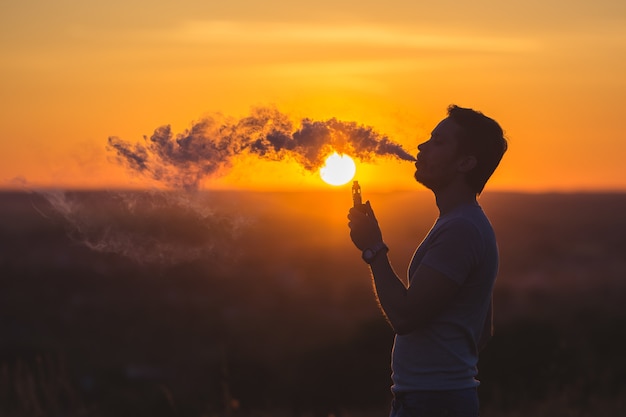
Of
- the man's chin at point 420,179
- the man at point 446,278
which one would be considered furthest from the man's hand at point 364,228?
the man's chin at point 420,179

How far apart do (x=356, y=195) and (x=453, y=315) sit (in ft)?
2.45

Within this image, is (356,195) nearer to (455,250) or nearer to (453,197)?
(453,197)

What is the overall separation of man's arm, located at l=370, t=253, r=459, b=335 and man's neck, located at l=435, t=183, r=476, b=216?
35 centimetres

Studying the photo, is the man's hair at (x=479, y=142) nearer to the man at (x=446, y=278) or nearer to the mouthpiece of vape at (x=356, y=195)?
the man at (x=446, y=278)

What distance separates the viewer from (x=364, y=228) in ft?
14.2

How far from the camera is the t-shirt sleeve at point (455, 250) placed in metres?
4.03

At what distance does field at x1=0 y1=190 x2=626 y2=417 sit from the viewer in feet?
28.8

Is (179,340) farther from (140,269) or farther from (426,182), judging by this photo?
(426,182)

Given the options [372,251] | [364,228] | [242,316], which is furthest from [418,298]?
[242,316]

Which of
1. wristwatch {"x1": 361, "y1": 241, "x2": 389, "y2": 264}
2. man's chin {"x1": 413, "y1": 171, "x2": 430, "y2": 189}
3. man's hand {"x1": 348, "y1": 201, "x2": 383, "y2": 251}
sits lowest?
wristwatch {"x1": 361, "y1": 241, "x2": 389, "y2": 264}

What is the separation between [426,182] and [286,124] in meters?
2.63

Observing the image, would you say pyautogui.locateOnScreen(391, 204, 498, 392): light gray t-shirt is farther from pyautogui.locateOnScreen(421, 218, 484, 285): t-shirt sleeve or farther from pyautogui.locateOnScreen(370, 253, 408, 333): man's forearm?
pyautogui.locateOnScreen(370, 253, 408, 333): man's forearm

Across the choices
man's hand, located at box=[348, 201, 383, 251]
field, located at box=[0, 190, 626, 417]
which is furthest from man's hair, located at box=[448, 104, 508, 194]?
field, located at box=[0, 190, 626, 417]

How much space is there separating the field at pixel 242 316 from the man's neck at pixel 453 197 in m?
3.29
